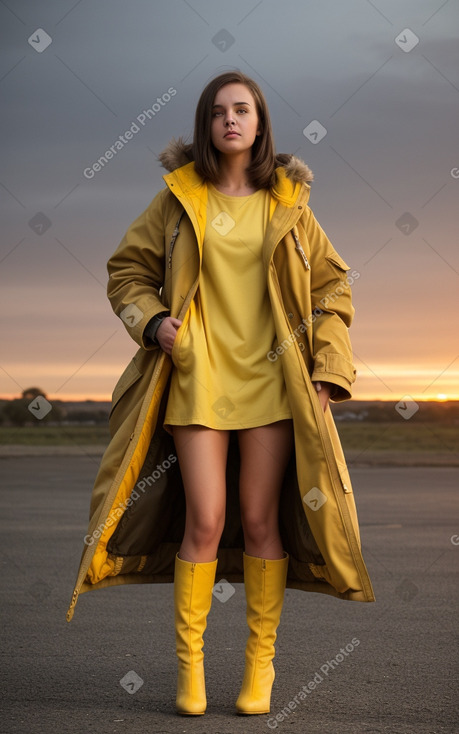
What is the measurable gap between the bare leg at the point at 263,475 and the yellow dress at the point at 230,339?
2.7 inches

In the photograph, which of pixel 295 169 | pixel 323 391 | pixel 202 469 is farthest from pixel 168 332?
pixel 295 169

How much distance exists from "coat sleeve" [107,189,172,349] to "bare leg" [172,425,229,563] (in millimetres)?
412

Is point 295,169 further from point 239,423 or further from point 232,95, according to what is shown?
point 239,423

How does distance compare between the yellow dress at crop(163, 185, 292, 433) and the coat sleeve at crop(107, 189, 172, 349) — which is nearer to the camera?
the yellow dress at crop(163, 185, 292, 433)

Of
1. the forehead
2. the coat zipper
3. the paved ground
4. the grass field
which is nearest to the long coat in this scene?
the coat zipper

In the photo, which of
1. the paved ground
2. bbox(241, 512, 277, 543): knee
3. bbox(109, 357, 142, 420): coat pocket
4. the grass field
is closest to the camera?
the paved ground

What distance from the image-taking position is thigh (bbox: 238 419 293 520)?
3.75 metres

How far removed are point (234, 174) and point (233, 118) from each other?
10.1 inches

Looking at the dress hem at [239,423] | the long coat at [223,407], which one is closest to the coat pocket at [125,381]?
the long coat at [223,407]

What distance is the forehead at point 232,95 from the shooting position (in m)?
3.78

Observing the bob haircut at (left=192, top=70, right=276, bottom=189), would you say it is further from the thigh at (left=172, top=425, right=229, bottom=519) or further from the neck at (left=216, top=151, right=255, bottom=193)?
the thigh at (left=172, top=425, right=229, bottom=519)

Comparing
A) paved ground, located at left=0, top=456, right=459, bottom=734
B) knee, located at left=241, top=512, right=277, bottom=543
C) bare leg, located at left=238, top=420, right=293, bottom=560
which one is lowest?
paved ground, located at left=0, top=456, right=459, bottom=734

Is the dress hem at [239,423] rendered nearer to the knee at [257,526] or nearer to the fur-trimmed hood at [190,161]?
the knee at [257,526]

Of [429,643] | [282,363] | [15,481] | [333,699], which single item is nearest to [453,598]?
[429,643]
